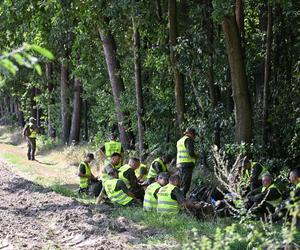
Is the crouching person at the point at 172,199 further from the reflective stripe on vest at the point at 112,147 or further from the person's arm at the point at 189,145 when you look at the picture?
the reflective stripe on vest at the point at 112,147

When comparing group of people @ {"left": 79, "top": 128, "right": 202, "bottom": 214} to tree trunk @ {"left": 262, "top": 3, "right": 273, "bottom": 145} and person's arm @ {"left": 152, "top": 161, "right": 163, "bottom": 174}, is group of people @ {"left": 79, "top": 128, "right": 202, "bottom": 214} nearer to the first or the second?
person's arm @ {"left": 152, "top": 161, "right": 163, "bottom": 174}

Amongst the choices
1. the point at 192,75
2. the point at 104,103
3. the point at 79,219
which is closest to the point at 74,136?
the point at 104,103

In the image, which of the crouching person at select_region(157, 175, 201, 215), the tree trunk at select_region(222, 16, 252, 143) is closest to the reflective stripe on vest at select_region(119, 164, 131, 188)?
the crouching person at select_region(157, 175, 201, 215)

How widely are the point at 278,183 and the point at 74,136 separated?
17976 mm

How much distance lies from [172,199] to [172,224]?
4.71ft

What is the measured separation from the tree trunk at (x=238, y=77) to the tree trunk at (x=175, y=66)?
3.31 meters

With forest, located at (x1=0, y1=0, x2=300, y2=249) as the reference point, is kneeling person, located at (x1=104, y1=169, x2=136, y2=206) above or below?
below

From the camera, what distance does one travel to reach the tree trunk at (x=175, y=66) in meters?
18.1

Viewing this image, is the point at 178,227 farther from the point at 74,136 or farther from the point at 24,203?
the point at 74,136

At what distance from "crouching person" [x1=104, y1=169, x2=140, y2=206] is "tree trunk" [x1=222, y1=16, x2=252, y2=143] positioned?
144 inches

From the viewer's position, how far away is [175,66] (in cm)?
1845

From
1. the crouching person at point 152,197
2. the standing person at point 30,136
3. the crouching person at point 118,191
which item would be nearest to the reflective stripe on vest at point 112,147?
the crouching person at point 118,191

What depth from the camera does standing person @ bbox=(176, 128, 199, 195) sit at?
50.3ft

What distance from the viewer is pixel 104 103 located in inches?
1014
